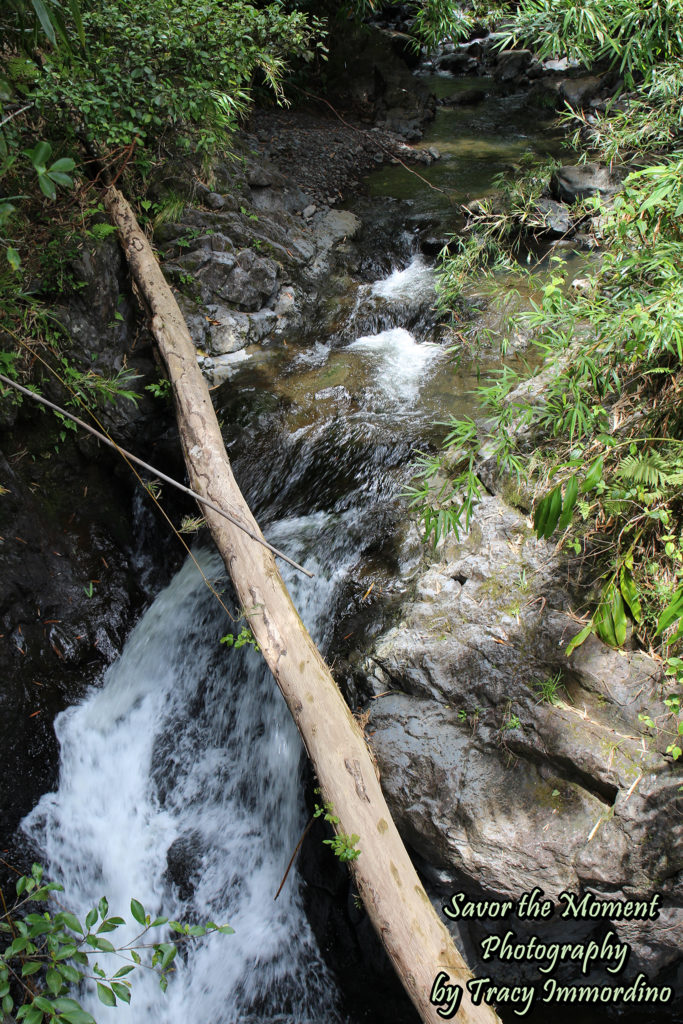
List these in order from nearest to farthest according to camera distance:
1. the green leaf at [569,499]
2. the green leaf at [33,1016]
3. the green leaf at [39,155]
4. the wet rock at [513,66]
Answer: the green leaf at [39,155] < the green leaf at [33,1016] < the green leaf at [569,499] < the wet rock at [513,66]

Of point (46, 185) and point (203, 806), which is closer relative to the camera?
point (46, 185)

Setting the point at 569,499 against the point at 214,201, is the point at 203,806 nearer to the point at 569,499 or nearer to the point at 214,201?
the point at 569,499

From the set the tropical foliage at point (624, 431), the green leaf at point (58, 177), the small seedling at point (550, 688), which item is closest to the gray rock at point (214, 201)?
the tropical foliage at point (624, 431)

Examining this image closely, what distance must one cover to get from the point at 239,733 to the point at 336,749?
3.85 feet

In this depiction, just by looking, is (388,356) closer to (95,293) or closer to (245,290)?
(245,290)

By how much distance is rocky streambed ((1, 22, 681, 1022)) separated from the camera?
8.35 feet

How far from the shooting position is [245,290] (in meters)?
5.46

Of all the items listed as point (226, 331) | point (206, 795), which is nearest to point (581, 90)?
point (226, 331)

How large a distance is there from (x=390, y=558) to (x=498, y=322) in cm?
268

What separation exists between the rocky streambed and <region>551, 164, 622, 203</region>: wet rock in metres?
0.08

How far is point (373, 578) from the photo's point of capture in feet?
11.5

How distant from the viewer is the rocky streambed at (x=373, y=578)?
2.54 metres

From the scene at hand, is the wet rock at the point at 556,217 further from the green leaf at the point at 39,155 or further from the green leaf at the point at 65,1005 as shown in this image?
the green leaf at the point at 65,1005

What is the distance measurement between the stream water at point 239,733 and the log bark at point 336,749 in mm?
→ 573
